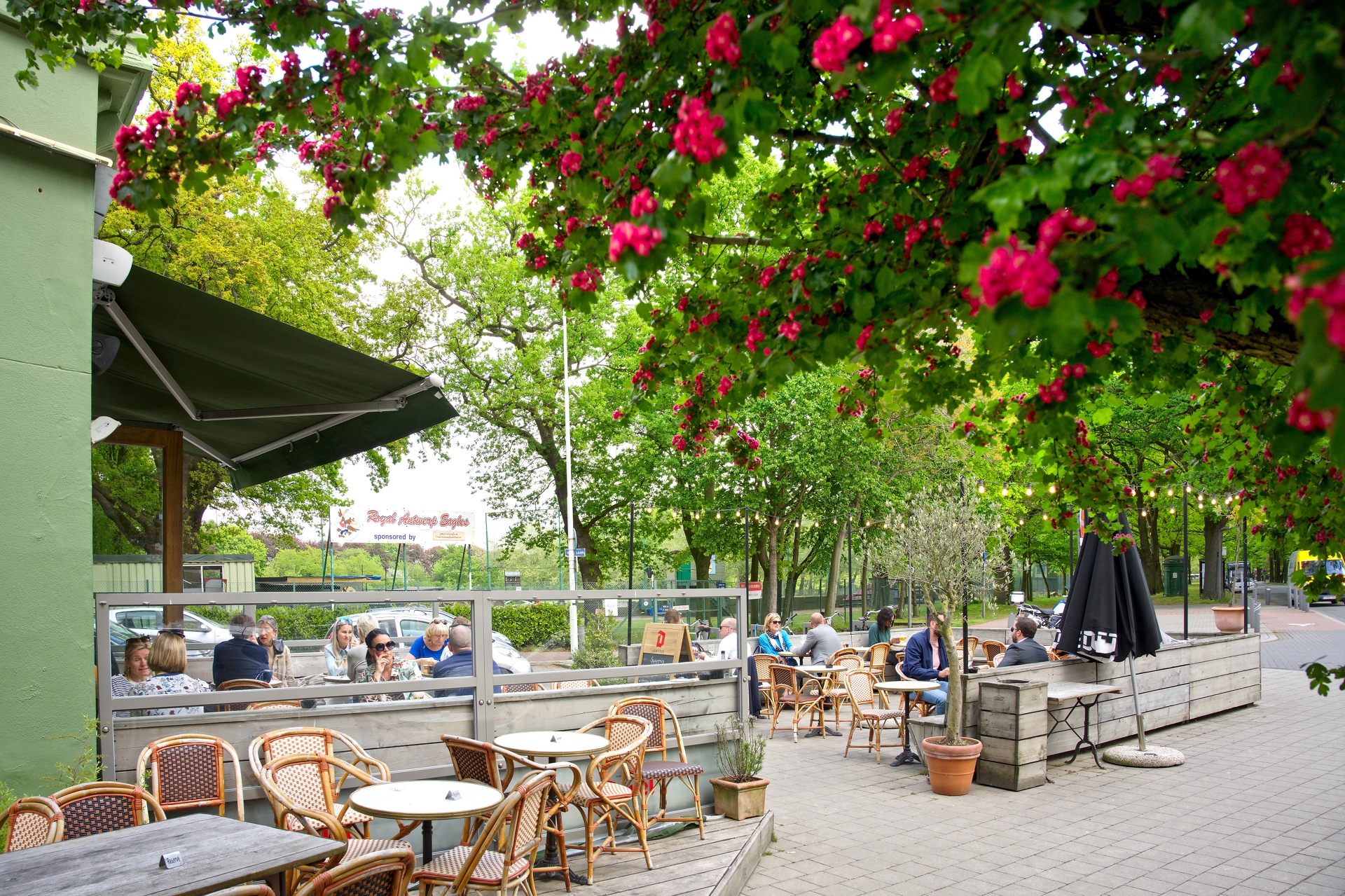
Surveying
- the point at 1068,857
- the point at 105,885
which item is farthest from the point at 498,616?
the point at 105,885

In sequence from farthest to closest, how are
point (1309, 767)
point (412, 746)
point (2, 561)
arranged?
1. point (1309, 767)
2. point (412, 746)
3. point (2, 561)

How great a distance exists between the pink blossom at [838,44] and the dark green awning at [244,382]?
4.22m

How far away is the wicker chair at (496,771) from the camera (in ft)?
16.5

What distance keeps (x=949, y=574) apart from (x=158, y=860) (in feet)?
23.7

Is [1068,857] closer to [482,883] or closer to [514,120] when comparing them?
[482,883]

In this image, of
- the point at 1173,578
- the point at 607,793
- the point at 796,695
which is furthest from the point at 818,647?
the point at 1173,578

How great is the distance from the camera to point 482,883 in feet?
14.1

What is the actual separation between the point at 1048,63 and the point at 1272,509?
8.87ft

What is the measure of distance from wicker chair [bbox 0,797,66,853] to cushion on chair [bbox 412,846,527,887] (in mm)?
1497

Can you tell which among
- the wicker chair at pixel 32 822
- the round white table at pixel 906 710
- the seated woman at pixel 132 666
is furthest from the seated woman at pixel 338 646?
the round white table at pixel 906 710

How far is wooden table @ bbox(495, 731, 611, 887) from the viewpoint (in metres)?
5.41

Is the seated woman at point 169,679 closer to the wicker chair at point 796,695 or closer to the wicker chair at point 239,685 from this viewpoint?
→ the wicker chair at point 239,685

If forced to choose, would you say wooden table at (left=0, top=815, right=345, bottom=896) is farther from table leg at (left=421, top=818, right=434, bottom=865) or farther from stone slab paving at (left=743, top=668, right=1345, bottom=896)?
stone slab paving at (left=743, top=668, right=1345, bottom=896)

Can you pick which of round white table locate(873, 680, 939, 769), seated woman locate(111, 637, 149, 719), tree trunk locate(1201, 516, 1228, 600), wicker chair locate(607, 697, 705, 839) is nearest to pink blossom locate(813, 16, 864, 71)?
seated woman locate(111, 637, 149, 719)
